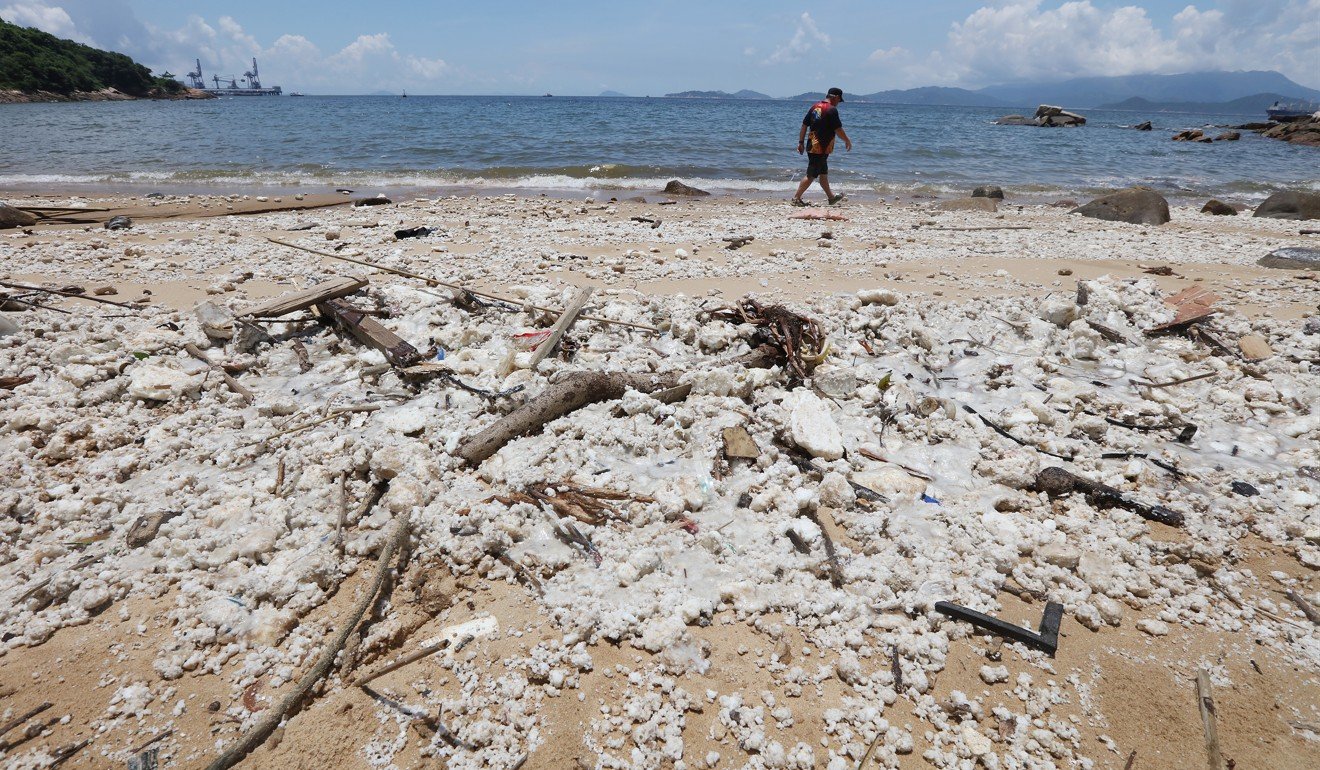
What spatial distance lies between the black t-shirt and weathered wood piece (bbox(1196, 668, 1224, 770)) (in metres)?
10.2

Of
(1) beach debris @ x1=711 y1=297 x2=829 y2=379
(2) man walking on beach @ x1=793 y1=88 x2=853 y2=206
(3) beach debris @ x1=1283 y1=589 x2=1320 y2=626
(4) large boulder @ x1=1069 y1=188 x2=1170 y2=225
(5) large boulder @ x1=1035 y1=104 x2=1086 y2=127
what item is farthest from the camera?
(5) large boulder @ x1=1035 y1=104 x2=1086 y2=127

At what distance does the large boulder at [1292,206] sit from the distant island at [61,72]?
77.0 metres

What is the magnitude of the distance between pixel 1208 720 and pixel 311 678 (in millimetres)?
2914

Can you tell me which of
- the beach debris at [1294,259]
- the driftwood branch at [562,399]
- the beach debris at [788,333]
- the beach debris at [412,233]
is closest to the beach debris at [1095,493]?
the beach debris at [788,333]

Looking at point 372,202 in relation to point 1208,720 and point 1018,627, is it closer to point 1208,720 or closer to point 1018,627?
point 1018,627

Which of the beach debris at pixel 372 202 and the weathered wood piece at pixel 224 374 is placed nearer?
the weathered wood piece at pixel 224 374

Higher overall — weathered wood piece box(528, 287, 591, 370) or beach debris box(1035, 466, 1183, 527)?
weathered wood piece box(528, 287, 591, 370)

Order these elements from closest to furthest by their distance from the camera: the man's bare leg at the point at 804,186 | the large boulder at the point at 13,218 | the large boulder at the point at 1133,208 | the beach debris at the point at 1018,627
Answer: the beach debris at the point at 1018,627 → the large boulder at the point at 13,218 → the large boulder at the point at 1133,208 → the man's bare leg at the point at 804,186

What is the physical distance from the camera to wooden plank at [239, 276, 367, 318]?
4309 mm

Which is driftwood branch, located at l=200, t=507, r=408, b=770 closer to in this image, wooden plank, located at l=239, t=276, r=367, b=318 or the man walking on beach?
wooden plank, located at l=239, t=276, r=367, b=318

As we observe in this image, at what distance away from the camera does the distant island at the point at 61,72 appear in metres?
51.5

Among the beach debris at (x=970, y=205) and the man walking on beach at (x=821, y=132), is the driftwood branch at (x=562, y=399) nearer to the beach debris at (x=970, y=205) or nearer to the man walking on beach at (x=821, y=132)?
the man walking on beach at (x=821, y=132)

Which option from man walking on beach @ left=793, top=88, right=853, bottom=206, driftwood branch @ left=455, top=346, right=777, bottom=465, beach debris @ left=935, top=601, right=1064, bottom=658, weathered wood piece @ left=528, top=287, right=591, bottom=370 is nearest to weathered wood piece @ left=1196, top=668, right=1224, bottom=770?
beach debris @ left=935, top=601, right=1064, bottom=658

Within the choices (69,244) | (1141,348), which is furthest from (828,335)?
(69,244)
